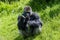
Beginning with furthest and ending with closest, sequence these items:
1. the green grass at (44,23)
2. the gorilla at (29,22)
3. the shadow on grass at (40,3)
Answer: the shadow on grass at (40,3)
the green grass at (44,23)
the gorilla at (29,22)

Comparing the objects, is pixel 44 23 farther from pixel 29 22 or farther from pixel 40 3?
pixel 40 3

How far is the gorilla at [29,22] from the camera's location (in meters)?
9.67

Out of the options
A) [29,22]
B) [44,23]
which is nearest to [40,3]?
[44,23]

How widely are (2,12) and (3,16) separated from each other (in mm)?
448

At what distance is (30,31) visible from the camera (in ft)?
32.5

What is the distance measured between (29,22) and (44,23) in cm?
117

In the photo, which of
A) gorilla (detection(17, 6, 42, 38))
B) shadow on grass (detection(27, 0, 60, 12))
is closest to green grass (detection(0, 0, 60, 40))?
shadow on grass (detection(27, 0, 60, 12))

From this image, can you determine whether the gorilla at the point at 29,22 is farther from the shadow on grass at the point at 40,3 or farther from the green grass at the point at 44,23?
the shadow on grass at the point at 40,3

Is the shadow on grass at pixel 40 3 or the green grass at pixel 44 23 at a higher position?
the shadow on grass at pixel 40 3

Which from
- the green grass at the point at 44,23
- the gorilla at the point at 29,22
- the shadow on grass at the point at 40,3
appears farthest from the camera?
the shadow on grass at the point at 40,3

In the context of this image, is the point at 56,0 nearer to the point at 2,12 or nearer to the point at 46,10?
the point at 46,10

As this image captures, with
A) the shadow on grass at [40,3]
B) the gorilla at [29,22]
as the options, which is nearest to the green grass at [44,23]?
the shadow on grass at [40,3]

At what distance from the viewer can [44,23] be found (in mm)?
10695

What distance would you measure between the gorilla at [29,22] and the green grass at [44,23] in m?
0.40
